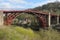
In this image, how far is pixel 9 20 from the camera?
3844 centimetres

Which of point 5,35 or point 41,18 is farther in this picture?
point 41,18

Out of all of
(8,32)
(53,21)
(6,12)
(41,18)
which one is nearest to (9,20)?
(6,12)

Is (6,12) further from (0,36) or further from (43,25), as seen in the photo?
(0,36)

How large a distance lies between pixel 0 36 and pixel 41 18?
2805cm

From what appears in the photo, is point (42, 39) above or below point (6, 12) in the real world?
below

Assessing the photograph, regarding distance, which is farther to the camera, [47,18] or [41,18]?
[47,18]

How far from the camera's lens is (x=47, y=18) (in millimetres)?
54406

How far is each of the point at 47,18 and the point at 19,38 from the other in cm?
3453

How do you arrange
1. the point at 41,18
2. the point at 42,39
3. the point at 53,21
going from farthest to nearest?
the point at 53,21 → the point at 41,18 → the point at 42,39

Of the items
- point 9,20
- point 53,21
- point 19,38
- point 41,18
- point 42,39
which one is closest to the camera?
point 19,38

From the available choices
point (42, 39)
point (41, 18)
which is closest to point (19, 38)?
point (42, 39)

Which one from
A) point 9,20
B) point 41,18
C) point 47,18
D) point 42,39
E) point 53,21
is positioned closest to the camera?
point 42,39

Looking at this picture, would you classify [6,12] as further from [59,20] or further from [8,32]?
[59,20]

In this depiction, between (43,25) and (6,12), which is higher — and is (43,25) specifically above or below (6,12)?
below
